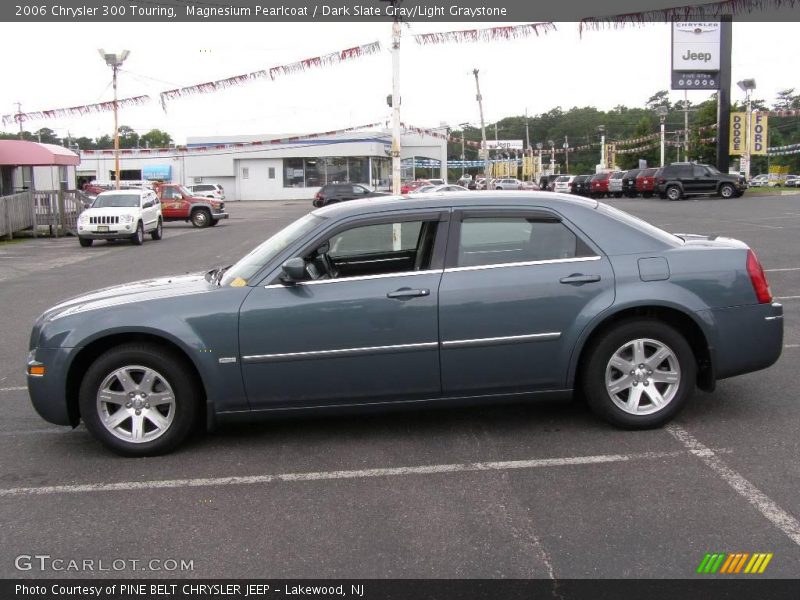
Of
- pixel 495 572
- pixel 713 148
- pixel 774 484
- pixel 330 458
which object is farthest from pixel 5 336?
pixel 713 148

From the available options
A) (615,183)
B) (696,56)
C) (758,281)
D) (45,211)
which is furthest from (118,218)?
(615,183)

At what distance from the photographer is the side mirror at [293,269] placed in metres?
4.93

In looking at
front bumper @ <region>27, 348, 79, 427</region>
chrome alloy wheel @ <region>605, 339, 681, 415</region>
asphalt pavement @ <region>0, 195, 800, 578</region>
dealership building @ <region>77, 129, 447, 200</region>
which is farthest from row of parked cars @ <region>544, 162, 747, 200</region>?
front bumper @ <region>27, 348, 79, 427</region>

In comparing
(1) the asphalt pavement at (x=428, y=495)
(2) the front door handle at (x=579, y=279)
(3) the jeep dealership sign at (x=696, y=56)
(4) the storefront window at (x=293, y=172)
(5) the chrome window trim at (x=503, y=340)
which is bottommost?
(1) the asphalt pavement at (x=428, y=495)

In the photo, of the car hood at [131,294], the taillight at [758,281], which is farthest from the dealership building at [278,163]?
the taillight at [758,281]

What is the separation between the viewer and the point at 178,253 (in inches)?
804

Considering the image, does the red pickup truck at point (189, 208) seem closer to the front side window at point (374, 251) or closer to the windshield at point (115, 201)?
the windshield at point (115, 201)

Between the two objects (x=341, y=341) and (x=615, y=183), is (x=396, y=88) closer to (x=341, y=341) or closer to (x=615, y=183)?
(x=341, y=341)

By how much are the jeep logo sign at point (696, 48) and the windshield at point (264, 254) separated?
3707 cm

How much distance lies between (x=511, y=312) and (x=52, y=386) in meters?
2.91

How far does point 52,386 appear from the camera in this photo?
500 centimetres

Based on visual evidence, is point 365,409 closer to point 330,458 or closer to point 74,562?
point 330,458

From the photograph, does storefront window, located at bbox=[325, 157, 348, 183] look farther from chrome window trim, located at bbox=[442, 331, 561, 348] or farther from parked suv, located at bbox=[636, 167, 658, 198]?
chrome window trim, located at bbox=[442, 331, 561, 348]
